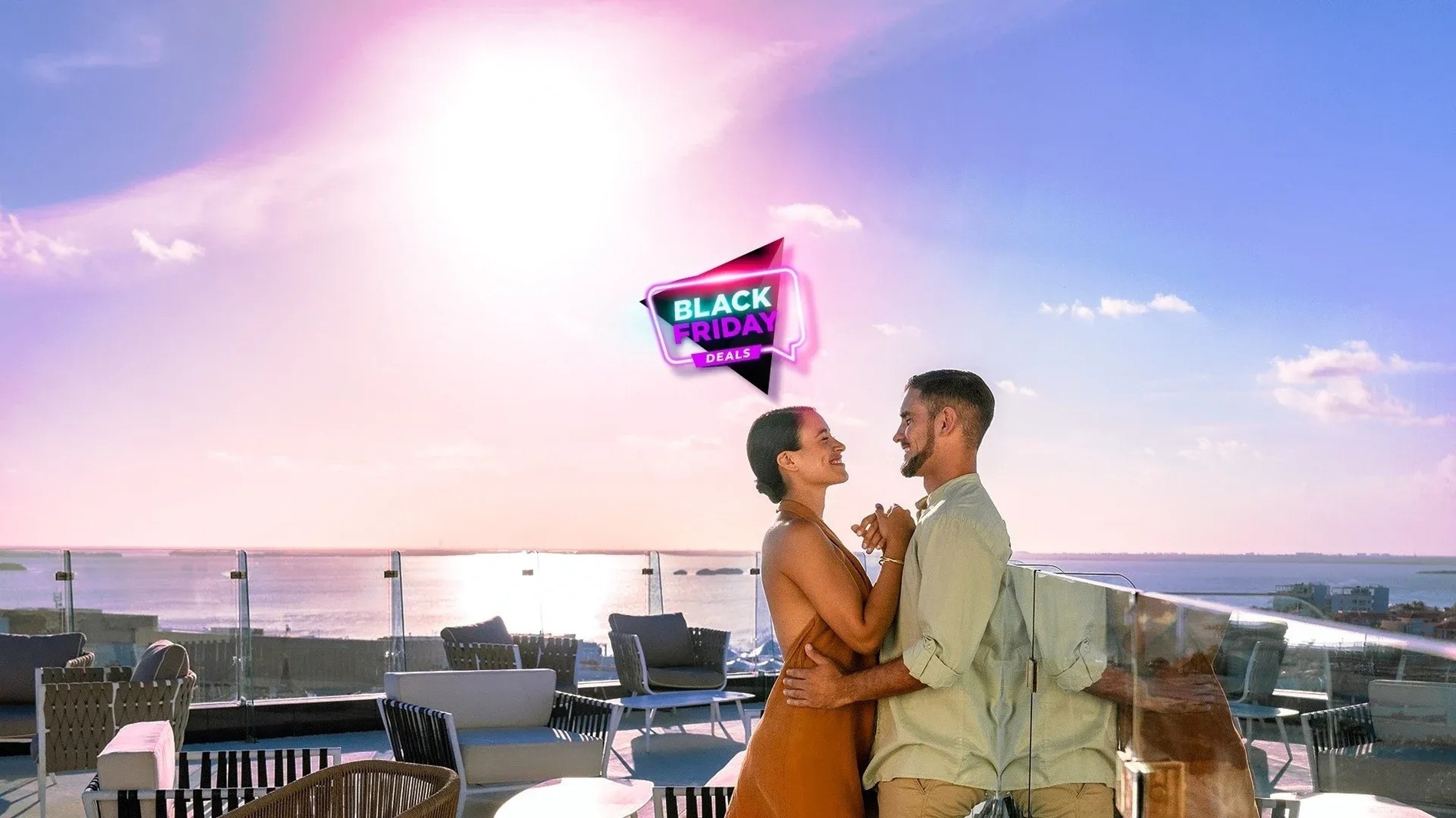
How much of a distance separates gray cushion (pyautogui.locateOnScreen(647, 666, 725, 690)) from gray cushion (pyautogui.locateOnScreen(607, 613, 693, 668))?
8cm

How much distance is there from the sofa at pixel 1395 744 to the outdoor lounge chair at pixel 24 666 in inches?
273

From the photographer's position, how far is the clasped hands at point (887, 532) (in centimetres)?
269

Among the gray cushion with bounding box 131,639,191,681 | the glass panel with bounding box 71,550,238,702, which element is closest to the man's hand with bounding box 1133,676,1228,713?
the gray cushion with bounding box 131,639,191,681

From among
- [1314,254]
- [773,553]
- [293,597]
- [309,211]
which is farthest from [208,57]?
[1314,254]

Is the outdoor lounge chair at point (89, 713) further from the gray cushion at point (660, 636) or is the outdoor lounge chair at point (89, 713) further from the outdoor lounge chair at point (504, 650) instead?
the gray cushion at point (660, 636)

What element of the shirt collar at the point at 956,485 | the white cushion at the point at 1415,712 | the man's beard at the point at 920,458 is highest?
the man's beard at the point at 920,458

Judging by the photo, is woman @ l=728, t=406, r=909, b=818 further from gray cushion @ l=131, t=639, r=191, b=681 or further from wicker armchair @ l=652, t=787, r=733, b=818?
gray cushion @ l=131, t=639, r=191, b=681

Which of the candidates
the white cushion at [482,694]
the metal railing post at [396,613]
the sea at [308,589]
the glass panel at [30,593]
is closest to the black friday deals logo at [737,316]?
the sea at [308,589]

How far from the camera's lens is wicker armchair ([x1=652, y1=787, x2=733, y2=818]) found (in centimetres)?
428

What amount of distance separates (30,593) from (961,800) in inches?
348

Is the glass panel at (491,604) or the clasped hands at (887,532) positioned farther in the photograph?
the glass panel at (491,604)

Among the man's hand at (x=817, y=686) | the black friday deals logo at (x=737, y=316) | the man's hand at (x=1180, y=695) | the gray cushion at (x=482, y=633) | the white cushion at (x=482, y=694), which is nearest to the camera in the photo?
the man's hand at (x=1180, y=695)

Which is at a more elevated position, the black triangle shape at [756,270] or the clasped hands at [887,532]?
the black triangle shape at [756,270]

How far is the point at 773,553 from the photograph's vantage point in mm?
2787
